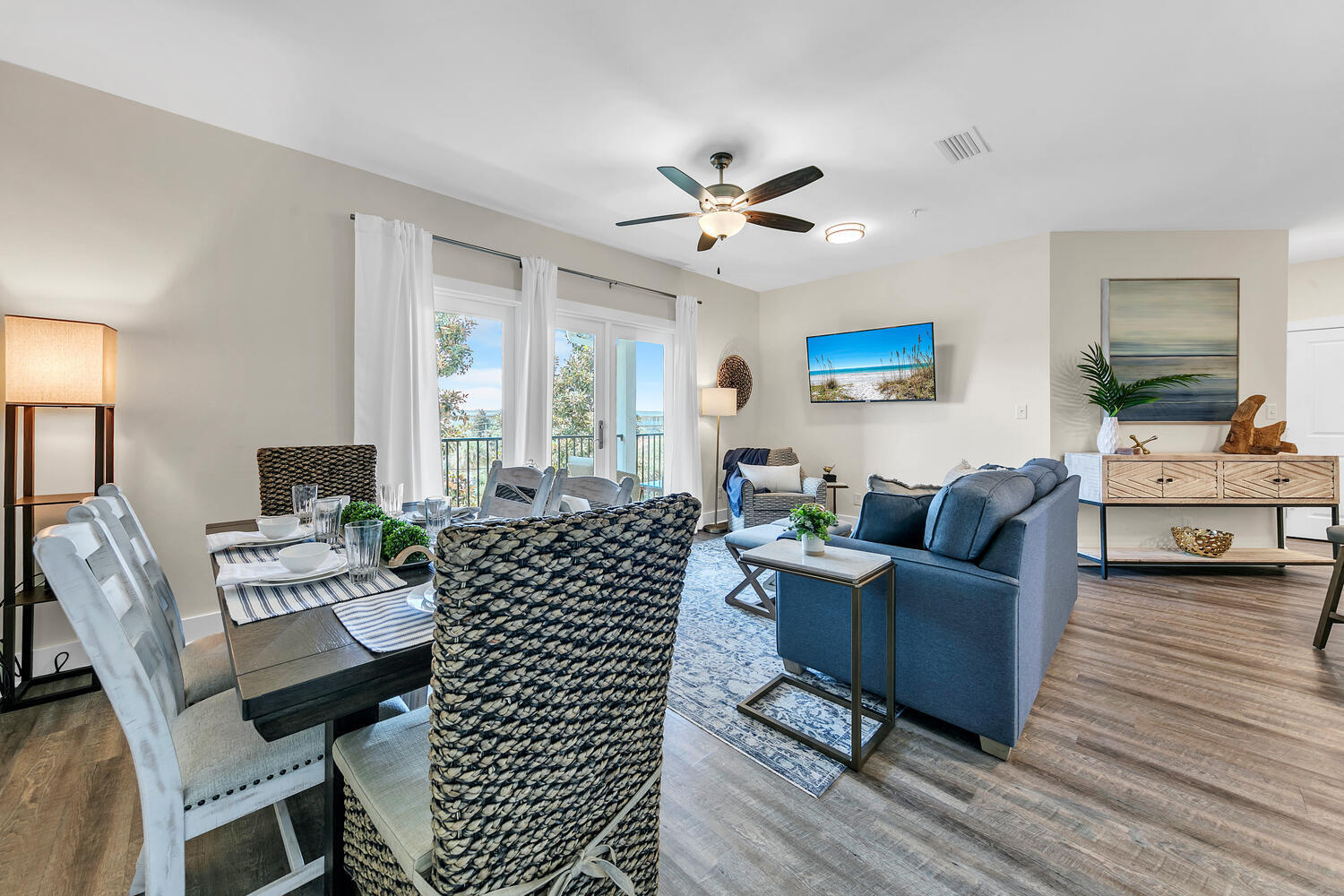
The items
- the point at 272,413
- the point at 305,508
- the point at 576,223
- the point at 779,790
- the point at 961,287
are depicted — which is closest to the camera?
the point at 779,790

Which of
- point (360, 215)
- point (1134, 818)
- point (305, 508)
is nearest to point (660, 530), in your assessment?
point (305, 508)

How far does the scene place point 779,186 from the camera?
2736 millimetres

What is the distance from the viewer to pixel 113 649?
0.91 m

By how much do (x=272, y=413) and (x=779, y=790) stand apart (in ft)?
10.2

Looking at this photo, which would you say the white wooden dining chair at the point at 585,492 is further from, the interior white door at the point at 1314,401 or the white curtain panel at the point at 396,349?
the interior white door at the point at 1314,401

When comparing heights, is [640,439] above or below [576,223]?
below

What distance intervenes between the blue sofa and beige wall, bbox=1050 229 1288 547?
8.60 feet

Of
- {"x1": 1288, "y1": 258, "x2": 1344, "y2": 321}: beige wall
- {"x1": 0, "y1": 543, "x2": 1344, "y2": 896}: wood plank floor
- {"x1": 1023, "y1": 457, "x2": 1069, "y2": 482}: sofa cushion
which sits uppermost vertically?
{"x1": 1288, "y1": 258, "x2": 1344, "y2": 321}: beige wall

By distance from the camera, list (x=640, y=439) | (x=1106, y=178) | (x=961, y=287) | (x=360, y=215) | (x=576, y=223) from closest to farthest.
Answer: (x=360, y=215) < (x=1106, y=178) < (x=576, y=223) < (x=961, y=287) < (x=640, y=439)

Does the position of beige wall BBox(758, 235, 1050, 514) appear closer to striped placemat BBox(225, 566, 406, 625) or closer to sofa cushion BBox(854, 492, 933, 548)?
sofa cushion BBox(854, 492, 933, 548)

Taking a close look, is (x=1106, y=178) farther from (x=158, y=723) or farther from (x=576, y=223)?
(x=158, y=723)

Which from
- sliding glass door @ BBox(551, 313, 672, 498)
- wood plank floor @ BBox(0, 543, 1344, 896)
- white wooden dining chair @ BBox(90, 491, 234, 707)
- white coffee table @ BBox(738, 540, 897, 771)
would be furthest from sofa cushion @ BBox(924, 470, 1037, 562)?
sliding glass door @ BBox(551, 313, 672, 498)

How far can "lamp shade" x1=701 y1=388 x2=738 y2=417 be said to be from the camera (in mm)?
5363

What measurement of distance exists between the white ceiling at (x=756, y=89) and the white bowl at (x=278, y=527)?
188cm
